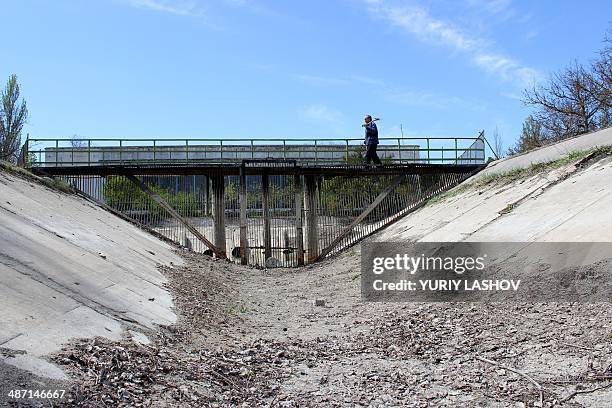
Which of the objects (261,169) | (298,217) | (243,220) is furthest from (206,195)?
(298,217)

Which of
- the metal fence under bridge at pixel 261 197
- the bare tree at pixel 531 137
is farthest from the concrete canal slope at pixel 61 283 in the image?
the bare tree at pixel 531 137

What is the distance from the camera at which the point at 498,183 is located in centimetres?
1725

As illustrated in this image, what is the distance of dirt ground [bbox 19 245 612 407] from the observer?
16.7 ft

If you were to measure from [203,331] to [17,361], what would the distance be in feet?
11.9

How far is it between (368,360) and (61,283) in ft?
12.7

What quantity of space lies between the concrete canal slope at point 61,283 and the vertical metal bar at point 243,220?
6271 mm

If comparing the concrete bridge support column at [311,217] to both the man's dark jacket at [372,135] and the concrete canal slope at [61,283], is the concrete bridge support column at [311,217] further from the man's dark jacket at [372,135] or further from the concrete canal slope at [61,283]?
the concrete canal slope at [61,283]

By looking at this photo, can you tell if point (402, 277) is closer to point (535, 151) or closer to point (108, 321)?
point (108, 321)

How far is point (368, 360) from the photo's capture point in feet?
22.2

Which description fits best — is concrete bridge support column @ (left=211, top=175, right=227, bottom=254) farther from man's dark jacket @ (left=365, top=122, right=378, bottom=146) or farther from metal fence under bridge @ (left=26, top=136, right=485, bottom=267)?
man's dark jacket @ (left=365, top=122, right=378, bottom=146)

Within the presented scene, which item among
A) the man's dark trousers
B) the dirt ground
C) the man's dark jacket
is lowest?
the dirt ground

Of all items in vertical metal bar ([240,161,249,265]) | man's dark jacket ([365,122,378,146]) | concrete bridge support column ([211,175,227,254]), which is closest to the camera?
vertical metal bar ([240,161,249,265])

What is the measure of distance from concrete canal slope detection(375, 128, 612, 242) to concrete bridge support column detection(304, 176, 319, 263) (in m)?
2.41

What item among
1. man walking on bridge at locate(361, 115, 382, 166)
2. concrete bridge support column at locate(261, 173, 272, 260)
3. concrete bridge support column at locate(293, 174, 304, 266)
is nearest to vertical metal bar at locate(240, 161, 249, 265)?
concrete bridge support column at locate(261, 173, 272, 260)
